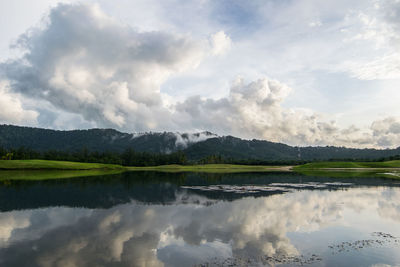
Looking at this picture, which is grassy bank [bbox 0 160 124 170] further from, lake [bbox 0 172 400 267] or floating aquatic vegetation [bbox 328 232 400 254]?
floating aquatic vegetation [bbox 328 232 400 254]

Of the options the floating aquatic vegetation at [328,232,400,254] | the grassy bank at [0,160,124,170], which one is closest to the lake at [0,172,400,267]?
the floating aquatic vegetation at [328,232,400,254]

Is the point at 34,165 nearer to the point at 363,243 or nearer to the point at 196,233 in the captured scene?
the point at 196,233

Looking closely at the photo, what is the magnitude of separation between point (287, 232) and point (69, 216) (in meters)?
25.1

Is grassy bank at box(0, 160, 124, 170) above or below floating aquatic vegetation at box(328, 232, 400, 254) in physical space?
above

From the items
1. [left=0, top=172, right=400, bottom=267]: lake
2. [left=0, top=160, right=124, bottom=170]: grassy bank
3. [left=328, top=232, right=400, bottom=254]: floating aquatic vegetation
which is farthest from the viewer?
[left=0, top=160, right=124, bottom=170]: grassy bank

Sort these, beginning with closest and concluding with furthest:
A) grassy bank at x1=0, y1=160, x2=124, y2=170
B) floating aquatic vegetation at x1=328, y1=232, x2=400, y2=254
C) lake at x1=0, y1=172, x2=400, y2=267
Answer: lake at x1=0, y1=172, x2=400, y2=267 < floating aquatic vegetation at x1=328, y1=232, x2=400, y2=254 < grassy bank at x1=0, y1=160, x2=124, y2=170

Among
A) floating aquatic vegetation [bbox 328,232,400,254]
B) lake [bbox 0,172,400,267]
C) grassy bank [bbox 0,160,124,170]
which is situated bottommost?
floating aquatic vegetation [bbox 328,232,400,254]

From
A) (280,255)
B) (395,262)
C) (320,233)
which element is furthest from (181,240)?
(395,262)

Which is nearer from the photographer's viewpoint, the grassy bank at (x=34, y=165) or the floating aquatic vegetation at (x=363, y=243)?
the floating aquatic vegetation at (x=363, y=243)

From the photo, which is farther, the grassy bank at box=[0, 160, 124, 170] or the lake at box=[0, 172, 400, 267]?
the grassy bank at box=[0, 160, 124, 170]

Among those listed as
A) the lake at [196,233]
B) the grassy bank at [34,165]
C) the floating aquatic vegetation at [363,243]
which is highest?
the grassy bank at [34,165]

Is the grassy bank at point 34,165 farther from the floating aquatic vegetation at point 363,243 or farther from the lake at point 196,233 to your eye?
the floating aquatic vegetation at point 363,243

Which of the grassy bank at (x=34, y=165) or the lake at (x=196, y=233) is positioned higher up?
the grassy bank at (x=34, y=165)

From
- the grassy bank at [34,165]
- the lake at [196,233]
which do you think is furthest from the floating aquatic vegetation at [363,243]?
the grassy bank at [34,165]
